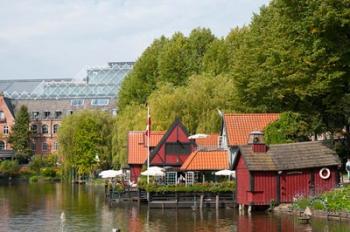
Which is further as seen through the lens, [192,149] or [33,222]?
[192,149]

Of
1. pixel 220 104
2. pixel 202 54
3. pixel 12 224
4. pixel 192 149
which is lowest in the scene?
pixel 12 224

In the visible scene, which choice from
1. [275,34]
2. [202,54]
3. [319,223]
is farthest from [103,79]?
[319,223]

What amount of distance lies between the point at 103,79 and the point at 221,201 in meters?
94.3

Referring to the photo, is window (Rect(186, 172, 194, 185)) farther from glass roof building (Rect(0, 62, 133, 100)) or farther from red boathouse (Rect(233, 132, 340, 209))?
glass roof building (Rect(0, 62, 133, 100))

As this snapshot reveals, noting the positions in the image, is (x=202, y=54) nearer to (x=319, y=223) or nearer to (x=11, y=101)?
(x=319, y=223)

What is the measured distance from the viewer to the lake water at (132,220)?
3397 centimetres

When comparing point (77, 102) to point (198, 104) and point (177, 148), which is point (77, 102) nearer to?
point (198, 104)

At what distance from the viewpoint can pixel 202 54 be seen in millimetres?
75938

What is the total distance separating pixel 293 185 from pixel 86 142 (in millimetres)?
47039

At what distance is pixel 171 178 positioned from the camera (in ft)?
170

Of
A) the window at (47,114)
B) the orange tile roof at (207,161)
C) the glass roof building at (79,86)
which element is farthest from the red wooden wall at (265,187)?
the glass roof building at (79,86)

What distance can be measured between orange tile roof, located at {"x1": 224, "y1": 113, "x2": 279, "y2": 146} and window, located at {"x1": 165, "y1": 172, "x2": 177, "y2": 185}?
17.6ft

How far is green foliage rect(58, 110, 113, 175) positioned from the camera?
85.7 m

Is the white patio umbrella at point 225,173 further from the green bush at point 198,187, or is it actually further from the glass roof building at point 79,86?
the glass roof building at point 79,86
